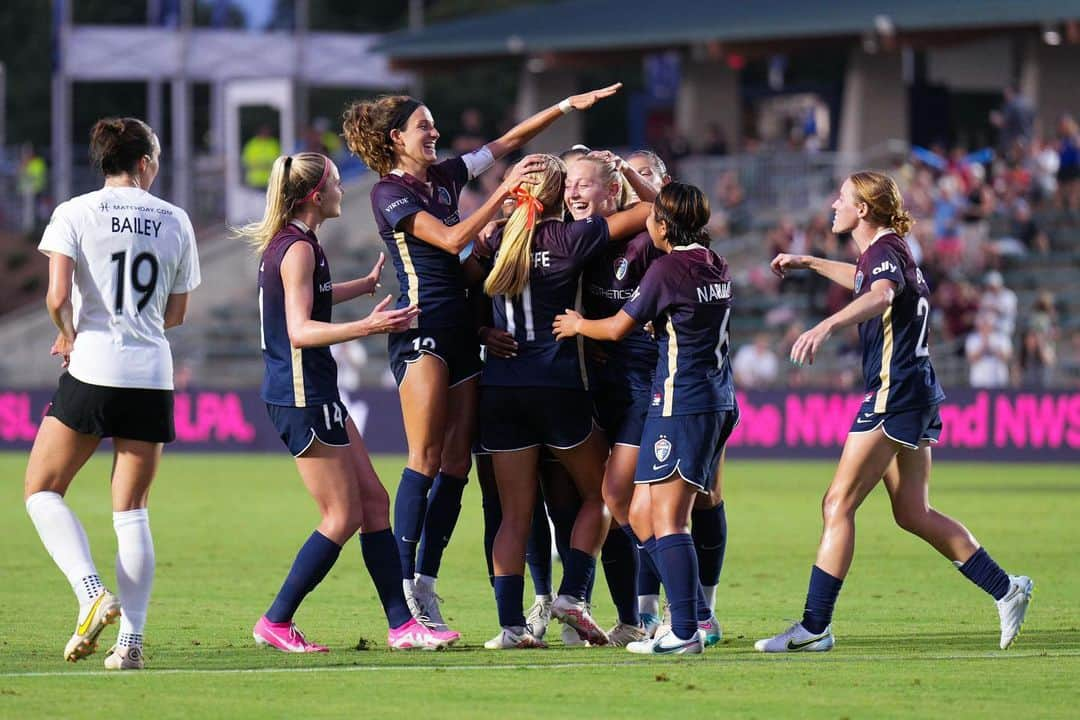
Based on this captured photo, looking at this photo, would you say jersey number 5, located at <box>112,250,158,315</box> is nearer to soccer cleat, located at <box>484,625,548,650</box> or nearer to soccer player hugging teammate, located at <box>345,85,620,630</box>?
soccer player hugging teammate, located at <box>345,85,620,630</box>

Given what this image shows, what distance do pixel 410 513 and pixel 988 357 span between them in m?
17.3

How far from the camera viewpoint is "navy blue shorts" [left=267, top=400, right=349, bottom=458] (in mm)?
8398

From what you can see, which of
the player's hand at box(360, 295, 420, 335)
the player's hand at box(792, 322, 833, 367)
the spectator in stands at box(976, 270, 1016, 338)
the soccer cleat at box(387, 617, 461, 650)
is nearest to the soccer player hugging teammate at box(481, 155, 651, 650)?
the soccer cleat at box(387, 617, 461, 650)

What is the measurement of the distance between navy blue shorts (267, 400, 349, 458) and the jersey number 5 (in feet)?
2.62

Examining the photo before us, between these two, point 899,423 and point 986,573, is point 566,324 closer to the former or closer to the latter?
point 899,423

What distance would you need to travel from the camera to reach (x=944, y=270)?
2806cm

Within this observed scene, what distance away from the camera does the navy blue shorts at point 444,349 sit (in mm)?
8898

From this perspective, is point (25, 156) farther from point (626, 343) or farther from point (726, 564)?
point (626, 343)

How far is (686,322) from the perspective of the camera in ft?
27.9

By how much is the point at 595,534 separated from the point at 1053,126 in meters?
26.1

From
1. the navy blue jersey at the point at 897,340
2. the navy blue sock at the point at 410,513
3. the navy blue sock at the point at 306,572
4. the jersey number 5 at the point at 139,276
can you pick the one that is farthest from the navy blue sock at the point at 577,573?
the jersey number 5 at the point at 139,276

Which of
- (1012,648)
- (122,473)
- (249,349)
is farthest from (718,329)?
(249,349)

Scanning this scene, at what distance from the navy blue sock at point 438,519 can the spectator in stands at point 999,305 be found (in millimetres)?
17765

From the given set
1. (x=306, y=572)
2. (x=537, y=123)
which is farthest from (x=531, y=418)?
(x=537, y=123)
